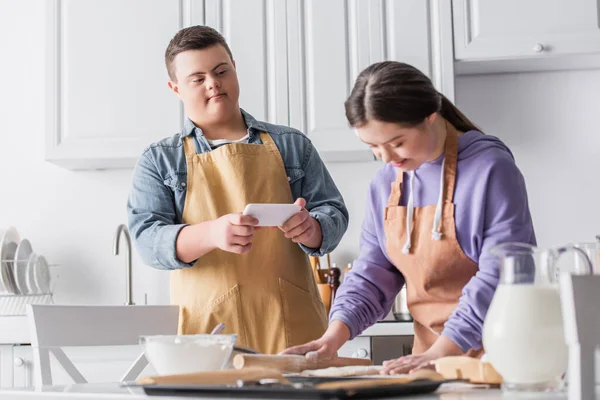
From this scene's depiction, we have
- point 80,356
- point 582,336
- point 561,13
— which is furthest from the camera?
point 561,13

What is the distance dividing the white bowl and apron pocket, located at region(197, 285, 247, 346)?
2.37 feet

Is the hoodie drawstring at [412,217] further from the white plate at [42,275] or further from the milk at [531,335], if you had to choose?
the white plate at [42,275]

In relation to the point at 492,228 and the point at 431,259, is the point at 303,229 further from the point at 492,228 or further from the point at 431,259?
the point at 492,228

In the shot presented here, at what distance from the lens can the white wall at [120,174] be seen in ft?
9.98

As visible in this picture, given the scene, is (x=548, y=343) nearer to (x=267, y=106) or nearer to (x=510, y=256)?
(x=510, y=256)

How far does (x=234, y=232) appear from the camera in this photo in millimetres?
1666

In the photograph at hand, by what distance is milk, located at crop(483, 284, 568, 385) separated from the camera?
32.9 inches

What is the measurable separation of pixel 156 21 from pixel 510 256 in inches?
87.5

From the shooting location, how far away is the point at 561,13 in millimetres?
2793

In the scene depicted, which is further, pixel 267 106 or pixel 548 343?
pixel 267 106

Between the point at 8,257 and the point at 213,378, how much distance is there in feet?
7.26

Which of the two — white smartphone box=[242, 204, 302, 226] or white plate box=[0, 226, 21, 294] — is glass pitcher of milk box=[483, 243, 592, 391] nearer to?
white smartphone box=[242, 204, 302, 226]

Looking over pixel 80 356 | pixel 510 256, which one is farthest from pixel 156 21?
pixel 510 256

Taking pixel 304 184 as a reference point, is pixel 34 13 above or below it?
above
